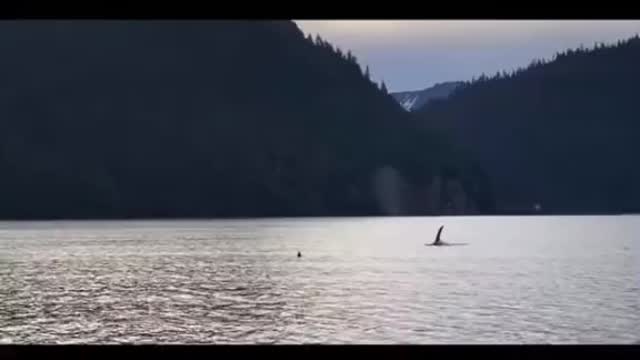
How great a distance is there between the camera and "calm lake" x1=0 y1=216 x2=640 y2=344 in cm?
3139

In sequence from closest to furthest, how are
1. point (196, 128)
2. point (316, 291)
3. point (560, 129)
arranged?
point (316, 291) < point (196, 128) < point (560, 129)

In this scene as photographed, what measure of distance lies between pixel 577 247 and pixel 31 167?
5405 cm

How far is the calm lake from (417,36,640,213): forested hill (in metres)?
38.1

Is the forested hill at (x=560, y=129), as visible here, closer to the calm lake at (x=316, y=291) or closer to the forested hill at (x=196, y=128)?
the forested hill at (x=196, y=128)

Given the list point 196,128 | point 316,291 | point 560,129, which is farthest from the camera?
point 560,129

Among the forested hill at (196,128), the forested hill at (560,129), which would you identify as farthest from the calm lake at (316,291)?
the forested hill at (560,129)

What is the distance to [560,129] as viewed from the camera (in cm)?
13662

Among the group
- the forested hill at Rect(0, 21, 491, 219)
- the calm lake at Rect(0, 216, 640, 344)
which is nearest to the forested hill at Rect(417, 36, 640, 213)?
the forested hill at Rect(0, 21, 491, 219)

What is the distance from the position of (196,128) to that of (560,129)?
50.9m

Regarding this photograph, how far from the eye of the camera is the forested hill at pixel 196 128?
354ft

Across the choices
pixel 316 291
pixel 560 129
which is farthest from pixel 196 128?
pixel 316 291

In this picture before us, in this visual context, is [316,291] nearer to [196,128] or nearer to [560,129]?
[196,128]

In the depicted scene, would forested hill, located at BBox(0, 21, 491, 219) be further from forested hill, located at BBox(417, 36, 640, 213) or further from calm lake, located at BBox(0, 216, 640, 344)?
calm lake, located at BBox(0, 216, 640, 344)
